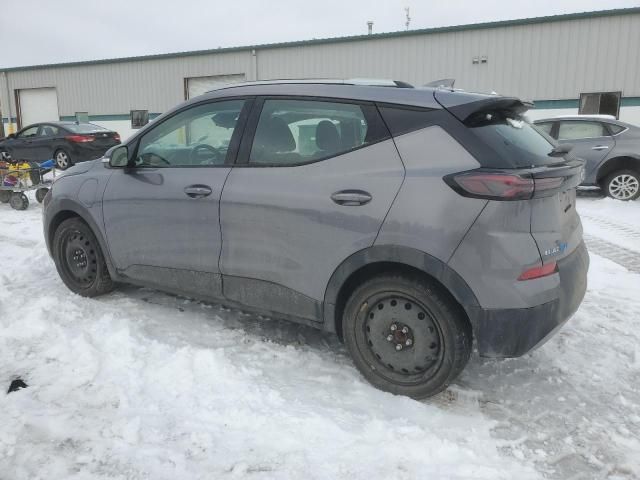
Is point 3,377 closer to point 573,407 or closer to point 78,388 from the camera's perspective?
point 78,388

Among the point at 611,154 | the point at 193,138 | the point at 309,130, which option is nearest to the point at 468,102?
the point at 309,130

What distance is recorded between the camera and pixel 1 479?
2227 mm

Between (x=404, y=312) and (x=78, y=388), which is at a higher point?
(x=404, y=312)

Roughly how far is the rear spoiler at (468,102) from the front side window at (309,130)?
1.21ft

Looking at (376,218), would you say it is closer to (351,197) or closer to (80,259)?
(351,197)

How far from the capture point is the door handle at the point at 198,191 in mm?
3350

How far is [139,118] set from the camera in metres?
22.7

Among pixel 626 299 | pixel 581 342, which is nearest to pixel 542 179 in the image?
pixel 581 342

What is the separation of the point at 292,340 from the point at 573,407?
180 cm

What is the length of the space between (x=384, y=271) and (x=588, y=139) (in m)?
8.41

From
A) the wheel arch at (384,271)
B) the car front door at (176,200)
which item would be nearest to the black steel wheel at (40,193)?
the car front door at (176,200)

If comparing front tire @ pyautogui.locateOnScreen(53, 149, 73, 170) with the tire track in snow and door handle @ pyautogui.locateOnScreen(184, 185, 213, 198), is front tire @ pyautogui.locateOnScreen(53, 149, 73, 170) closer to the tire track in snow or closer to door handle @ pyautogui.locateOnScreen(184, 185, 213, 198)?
door handle @ pyautogui.locateOnScreen(184, 185, 213, 198)

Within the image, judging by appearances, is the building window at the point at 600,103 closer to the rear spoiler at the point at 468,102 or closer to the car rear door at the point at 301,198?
the rear spoiler at the point at 468,102

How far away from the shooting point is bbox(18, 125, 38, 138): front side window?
603 inches
